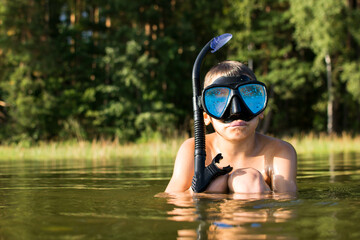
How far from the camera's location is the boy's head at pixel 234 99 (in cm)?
342

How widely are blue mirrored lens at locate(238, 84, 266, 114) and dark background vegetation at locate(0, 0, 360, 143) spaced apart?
20.0 meters

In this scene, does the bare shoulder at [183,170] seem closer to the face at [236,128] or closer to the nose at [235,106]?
the face at [236,128]

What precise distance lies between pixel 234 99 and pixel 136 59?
901 inches

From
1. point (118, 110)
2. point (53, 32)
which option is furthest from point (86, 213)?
point (53, 32)

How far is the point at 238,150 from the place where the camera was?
12.8ft

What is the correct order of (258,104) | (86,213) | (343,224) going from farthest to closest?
Answer: (258,104)
(86,213)
(343,224)

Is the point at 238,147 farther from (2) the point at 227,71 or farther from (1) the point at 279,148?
(2) the point at 227,71

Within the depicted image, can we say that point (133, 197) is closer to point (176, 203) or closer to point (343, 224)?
point (176, 203)

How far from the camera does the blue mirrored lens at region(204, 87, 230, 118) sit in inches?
135

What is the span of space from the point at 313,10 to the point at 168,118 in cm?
878

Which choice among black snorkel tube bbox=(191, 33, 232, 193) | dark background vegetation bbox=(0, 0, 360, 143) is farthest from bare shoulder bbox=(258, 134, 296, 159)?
dark background vegetation bbox=(0, 0, 360, 143)

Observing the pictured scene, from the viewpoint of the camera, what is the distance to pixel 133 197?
3.84 meters

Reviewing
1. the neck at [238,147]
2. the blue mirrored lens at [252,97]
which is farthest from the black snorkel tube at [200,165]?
the neck at [238,147]

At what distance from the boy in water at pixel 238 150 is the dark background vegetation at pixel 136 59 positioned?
64.2 ft
